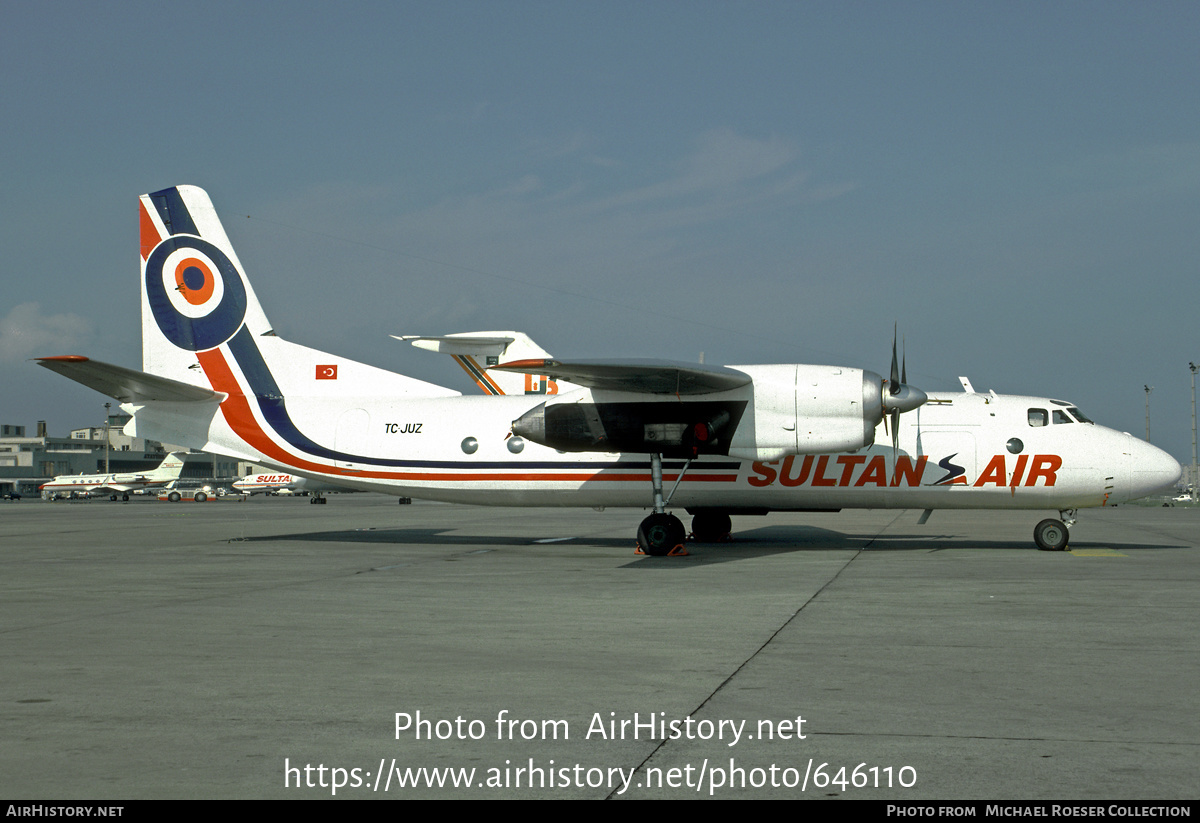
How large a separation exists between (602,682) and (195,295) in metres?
19.3

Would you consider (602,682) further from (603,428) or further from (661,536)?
(603,428)

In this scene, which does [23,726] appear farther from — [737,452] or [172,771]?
[737,452]

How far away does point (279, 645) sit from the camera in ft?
31.6

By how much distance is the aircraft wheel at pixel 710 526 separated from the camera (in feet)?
77.6

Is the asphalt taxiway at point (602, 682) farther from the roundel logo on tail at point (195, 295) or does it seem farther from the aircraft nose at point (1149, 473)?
the roundel logo on tail at point (195, 295)

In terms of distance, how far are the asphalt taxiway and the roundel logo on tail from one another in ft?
26.3

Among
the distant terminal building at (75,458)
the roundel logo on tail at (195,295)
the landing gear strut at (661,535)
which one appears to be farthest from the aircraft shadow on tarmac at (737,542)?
the distant terminal building at (75,458)

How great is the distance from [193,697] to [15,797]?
7.47ft

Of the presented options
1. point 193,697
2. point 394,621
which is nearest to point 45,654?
point 193,697

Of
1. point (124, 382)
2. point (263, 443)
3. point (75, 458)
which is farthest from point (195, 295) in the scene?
point (75, 458)

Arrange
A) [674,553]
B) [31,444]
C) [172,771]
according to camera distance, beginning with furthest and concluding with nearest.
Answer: [31,444], [674,553], [172,771]

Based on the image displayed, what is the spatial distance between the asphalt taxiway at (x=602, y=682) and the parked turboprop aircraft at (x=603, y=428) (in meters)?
3.63

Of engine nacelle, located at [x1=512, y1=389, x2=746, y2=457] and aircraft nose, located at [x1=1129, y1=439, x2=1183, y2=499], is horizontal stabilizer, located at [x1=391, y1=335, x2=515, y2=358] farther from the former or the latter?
aircraft nose, located at [x1=1129, y1=439, x2=1183, y2=499]

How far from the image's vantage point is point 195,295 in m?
23.8
